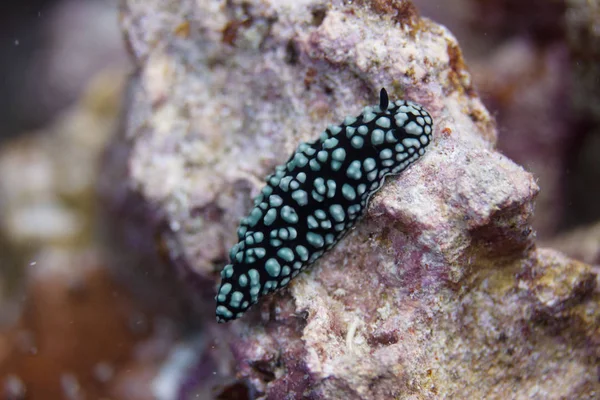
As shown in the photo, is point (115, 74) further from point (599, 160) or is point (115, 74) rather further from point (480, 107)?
point (599, 160)

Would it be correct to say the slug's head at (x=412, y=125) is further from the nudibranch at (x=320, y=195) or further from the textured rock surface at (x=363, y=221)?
the textured rock surface at (x=363, y=221)

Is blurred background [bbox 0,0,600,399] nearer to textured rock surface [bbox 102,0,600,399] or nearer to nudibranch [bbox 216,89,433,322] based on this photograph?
textured rock surface [bbox 102,0,600,399]

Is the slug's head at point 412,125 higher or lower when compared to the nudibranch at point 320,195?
higher

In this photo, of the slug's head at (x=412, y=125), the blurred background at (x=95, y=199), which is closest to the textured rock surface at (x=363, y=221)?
the slug's head at (x=412, y=125)

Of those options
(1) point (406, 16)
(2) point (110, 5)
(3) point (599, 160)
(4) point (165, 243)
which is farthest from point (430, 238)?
(2) point (110, 5)

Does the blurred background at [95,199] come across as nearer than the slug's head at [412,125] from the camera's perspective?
No

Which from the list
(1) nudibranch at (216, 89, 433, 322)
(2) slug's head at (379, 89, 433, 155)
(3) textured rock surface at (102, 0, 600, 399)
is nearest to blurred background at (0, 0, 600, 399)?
(3) textured rock surface at (102, 0, 600, 399)
